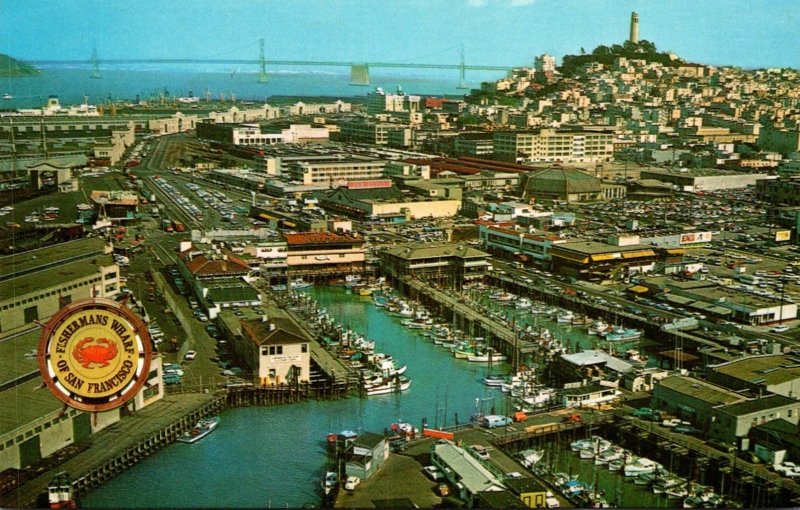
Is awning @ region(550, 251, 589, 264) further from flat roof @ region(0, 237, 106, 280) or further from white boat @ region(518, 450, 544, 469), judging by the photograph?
flat roof @ region(0, 237, 106, 280)

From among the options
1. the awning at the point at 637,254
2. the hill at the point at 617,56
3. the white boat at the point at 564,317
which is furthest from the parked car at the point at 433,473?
the hill at the point at 617,56

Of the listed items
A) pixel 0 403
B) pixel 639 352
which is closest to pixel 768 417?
pixel 639 352

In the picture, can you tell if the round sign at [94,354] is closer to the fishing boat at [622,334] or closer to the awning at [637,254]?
the fishing boat at [622,334]

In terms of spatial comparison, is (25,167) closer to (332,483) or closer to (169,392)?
(169,392)

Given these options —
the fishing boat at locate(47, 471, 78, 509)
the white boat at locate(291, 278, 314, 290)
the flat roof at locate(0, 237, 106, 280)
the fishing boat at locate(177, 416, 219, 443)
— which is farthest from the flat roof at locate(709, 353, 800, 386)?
the flat roof at locate(0, 237, 106, 280)

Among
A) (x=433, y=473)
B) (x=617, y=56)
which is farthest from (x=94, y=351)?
(x=617, y=56)

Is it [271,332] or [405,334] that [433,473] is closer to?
[271,332]
